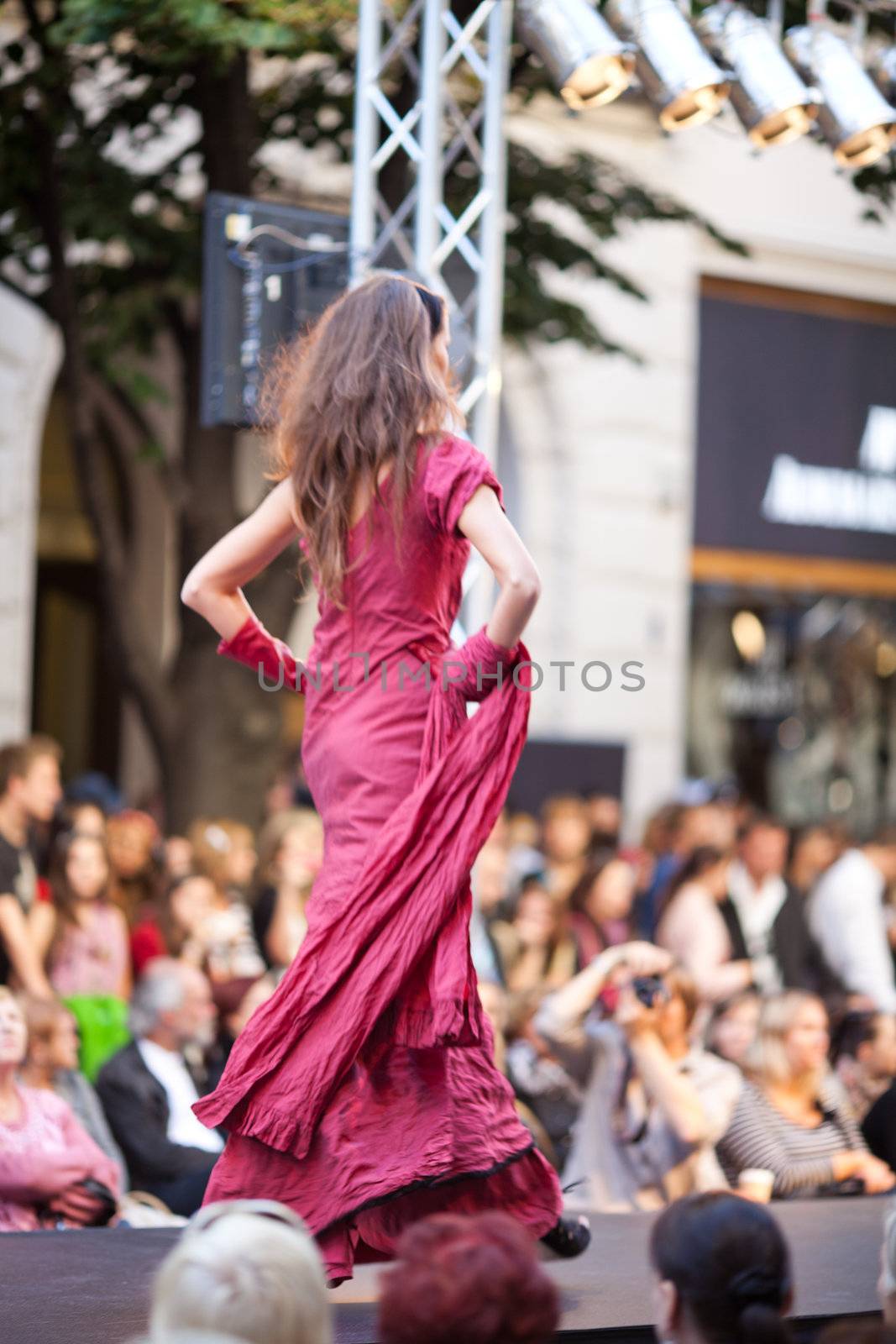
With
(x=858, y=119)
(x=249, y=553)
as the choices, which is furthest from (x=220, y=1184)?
(x=858, y=119)

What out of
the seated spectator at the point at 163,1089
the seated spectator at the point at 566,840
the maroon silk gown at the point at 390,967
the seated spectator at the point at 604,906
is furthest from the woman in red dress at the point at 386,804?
the seated spectator at the point at 566,840

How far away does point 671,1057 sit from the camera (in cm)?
489

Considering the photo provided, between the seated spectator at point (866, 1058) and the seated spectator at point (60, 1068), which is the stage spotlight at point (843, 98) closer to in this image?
the seated spectator at point (866, 1058)

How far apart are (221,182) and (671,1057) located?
14.0 feet

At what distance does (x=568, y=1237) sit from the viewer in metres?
3.13

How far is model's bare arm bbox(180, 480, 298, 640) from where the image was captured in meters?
2.92

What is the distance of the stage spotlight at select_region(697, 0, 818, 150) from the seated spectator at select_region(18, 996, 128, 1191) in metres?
3.18

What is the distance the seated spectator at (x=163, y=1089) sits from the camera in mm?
4824

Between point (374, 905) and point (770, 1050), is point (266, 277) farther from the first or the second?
point (374, 905)

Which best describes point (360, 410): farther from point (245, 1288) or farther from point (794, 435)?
point (794, 435)

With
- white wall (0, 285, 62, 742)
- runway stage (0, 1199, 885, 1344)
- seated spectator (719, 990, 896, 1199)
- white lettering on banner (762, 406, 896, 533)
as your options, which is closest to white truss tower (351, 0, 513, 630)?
seated spectator (719, 990, 896, 1199)

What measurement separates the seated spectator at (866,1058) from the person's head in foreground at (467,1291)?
11.6 feet

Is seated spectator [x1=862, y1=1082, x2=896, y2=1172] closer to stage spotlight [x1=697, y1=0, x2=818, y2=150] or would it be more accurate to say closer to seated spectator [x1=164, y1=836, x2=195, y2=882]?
seated spectator [x1=164, y1=836, x2=195, y2=882]

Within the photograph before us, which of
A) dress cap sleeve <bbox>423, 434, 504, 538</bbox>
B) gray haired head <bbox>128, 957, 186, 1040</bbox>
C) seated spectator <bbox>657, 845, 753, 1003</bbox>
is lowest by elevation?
seated spectator <bbox>657, 845, 753, 1003</bbox>
